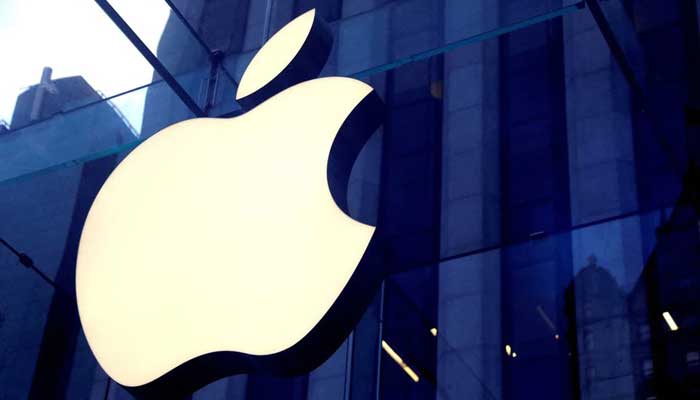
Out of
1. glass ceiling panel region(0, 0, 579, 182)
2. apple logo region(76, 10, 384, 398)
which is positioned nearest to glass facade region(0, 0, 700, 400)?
glass ceiling panel region(0, 0, 579, 182)

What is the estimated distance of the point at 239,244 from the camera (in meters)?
4.29

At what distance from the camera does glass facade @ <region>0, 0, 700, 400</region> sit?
25.9 feet

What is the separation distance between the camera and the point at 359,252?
3936 mm

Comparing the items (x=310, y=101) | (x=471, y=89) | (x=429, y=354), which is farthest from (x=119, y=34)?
(x=471, y=89)

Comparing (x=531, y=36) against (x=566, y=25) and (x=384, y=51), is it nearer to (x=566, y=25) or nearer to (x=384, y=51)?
(x=566, y=25)

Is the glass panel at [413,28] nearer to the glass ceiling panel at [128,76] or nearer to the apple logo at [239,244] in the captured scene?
the glass ceiling panel at [128,76]

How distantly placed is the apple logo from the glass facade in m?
2.48

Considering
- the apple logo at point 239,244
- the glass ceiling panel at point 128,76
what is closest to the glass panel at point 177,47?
the glass ceiling panel at point 128,76

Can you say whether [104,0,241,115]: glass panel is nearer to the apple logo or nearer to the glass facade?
the glass facade

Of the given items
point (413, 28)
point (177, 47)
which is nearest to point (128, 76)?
point (177, 47)

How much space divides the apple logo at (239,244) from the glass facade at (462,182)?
2.48m

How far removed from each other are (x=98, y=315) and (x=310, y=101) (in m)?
1.28

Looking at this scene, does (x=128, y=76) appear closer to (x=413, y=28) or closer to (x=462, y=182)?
(x=413, y=28)

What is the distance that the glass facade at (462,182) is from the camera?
7.90 metres
